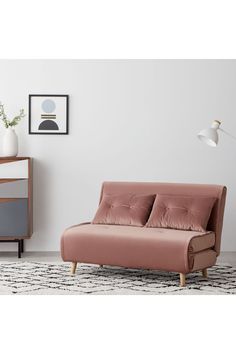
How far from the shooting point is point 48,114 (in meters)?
7.84

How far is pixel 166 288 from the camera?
5.84 m

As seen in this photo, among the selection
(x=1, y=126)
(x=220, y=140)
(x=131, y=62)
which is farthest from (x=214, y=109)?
(x=1, y=126)

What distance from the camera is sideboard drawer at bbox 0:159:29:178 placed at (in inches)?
306

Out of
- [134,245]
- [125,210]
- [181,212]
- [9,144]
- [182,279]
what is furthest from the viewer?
[9,144]

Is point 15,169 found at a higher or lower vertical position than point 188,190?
higher

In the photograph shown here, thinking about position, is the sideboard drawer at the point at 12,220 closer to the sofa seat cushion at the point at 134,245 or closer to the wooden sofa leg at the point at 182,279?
the sofa seat cushion at the point at 134,245

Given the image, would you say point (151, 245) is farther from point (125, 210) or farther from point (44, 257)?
point (44, 257)

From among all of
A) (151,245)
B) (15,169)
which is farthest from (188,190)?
(15,169)

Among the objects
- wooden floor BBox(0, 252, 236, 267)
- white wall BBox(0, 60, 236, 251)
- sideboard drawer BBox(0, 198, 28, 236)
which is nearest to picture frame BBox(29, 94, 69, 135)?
white wall BBox(0, 60, 236, 251)

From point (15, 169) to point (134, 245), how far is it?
2.29 metres

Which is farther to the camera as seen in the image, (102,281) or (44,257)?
(44,257)

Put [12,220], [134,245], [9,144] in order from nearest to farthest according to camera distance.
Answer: [134,245] → [12,220] → [9,144]

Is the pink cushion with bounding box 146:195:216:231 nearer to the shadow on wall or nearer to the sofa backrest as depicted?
the sofa backrest

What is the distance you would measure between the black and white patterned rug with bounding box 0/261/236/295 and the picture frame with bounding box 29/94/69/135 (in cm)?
164
